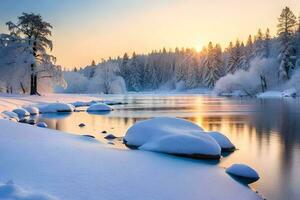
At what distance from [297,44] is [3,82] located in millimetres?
61057

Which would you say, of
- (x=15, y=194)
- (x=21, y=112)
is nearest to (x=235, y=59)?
(x=21, y=112)

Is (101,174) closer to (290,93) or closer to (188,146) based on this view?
(188,146)

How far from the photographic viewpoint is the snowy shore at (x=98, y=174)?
7.89m

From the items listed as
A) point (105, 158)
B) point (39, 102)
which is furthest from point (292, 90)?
point (105, 158)

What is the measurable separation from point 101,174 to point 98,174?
85mm

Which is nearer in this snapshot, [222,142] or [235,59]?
[222,142]

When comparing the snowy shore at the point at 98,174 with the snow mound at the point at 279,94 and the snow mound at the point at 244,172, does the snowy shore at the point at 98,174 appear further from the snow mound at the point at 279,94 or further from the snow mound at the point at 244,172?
the snow mound at the point at 279,94

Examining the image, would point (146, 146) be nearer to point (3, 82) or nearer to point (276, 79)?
point (3, 82)

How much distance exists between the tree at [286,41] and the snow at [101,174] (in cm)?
6806

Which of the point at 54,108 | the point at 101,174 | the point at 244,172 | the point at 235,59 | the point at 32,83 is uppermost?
the point at 235,59

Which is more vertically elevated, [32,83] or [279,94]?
[32,83]

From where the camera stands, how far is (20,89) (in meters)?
51.6

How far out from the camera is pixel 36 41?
4756 cm

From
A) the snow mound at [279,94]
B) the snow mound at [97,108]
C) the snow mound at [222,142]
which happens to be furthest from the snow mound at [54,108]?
the snow mound at [279,94]
